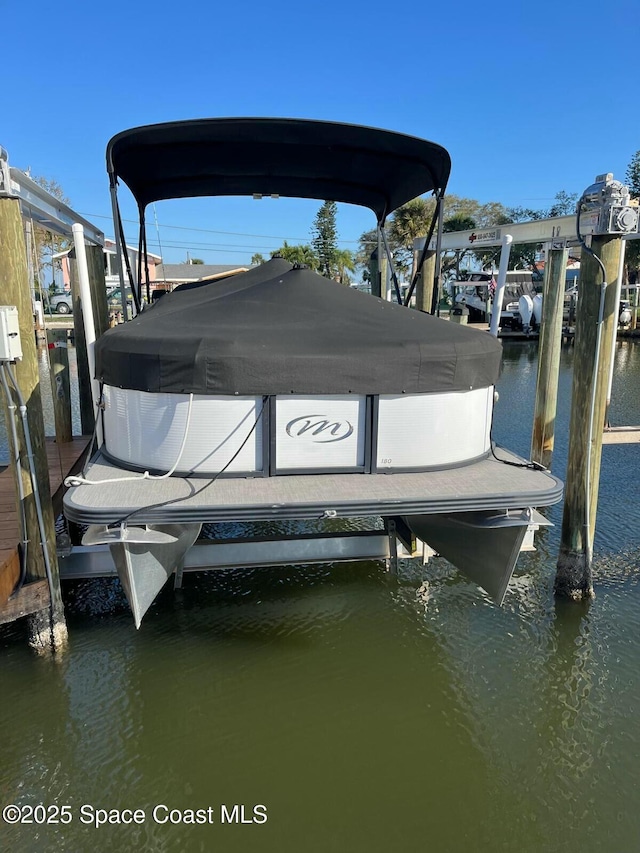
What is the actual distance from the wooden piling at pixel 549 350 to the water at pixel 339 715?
64.9 inches

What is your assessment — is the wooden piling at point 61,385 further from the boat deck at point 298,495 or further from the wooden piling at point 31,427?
the boat deck at point 298,495

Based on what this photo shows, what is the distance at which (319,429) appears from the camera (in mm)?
4027

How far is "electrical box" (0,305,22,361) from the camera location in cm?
391

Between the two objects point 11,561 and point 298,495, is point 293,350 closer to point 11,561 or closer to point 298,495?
point 298,495

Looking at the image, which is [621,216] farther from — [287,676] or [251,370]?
[287,676]

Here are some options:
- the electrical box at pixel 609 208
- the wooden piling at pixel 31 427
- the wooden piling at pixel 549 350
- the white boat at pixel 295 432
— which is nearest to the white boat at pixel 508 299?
the wooden piling at pixel 549 350

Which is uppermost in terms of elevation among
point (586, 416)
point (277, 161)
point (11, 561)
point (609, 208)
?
point (277, 161)

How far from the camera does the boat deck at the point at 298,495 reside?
3602 mm

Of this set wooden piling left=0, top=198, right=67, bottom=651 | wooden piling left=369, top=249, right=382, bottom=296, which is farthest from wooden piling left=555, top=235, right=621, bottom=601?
wooden piling left=0, top=198, right=67, bottom=651

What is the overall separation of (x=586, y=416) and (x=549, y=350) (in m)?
1.91

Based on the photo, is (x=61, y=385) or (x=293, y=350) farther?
(x=61, y=385)

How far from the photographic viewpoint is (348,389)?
393 cm

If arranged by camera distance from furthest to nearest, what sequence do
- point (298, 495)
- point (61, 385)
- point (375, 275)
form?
point (375, 275) < point (61, 385) < point (298, 495)

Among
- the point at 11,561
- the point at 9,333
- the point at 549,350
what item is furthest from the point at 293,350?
the point at 549,350
